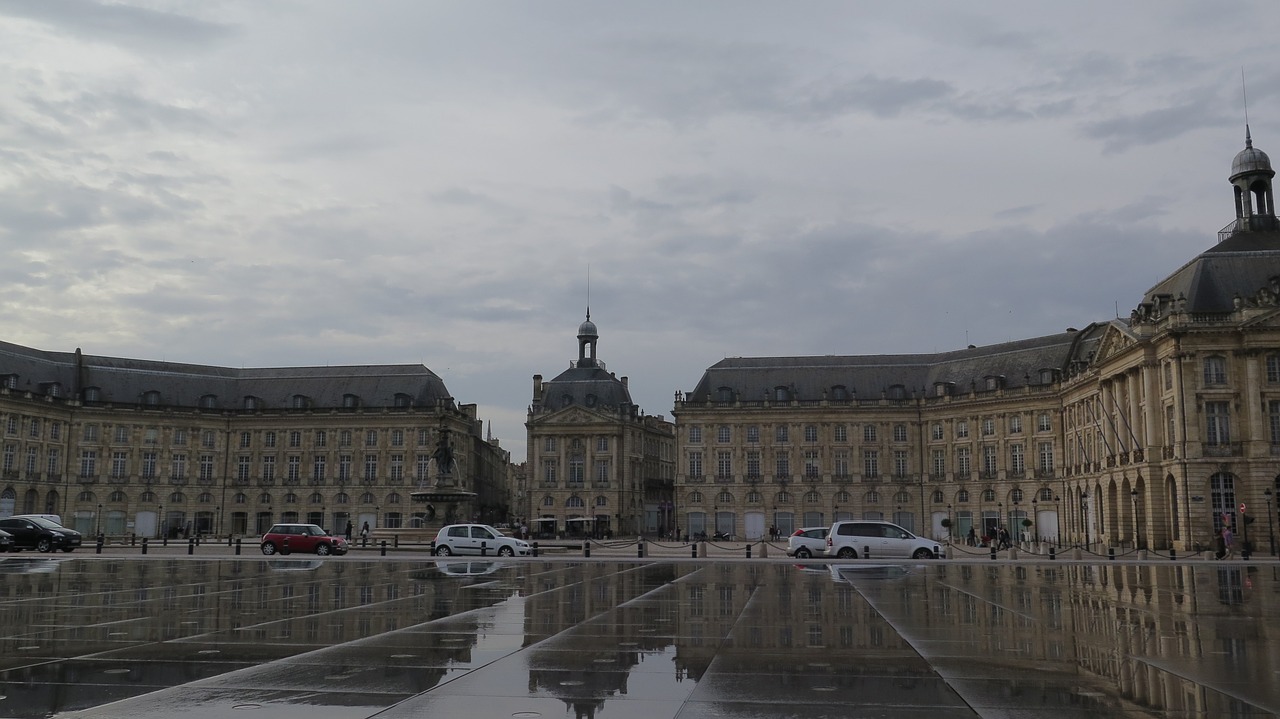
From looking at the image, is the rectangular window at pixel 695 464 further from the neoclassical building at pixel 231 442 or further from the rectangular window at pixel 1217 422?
the rectangular window at pixel 1217 422

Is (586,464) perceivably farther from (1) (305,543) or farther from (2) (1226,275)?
(2) (1226,275)

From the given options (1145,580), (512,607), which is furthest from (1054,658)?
(1145,580)

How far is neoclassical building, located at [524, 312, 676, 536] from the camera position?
327 ft

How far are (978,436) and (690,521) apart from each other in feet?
82.4

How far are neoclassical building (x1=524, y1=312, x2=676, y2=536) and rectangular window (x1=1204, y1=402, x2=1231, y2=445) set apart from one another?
53.2 m

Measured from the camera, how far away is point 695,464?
9469 centimetres

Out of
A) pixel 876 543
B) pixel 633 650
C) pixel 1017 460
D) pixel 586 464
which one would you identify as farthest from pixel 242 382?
pixel 633 650

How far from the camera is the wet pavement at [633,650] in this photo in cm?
1041

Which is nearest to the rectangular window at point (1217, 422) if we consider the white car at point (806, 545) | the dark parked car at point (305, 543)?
the white car at point (806, 545)

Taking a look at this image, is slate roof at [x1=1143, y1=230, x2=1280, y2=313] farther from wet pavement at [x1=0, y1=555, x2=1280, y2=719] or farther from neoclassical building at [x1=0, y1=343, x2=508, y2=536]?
neoclassical building at [x1=0, y1=343, x2=508, y2=536]

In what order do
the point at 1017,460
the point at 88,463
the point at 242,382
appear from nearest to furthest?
1. the point at 1017,460
2. the point at 88,463
3. the point at 242,382

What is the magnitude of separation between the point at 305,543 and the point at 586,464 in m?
53.0

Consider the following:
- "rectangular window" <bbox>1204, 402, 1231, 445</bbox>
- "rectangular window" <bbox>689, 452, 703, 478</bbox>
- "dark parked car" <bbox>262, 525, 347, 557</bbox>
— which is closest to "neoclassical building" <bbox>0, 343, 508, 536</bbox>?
"rectangular window" <bbox>689, 452, 703, 478</bbox>

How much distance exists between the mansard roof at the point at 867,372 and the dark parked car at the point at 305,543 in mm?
50915
